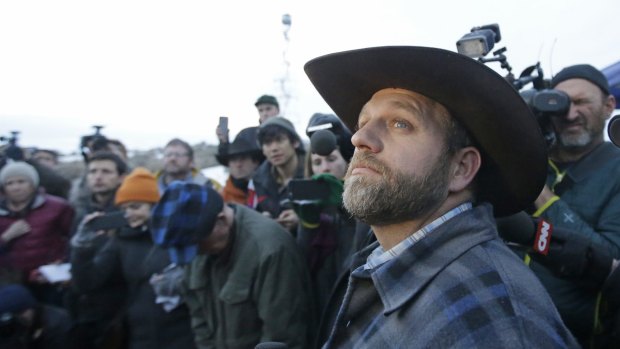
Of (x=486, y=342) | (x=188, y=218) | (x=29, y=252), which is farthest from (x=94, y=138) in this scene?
(x=486, y=342)

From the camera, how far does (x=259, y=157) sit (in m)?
4.03

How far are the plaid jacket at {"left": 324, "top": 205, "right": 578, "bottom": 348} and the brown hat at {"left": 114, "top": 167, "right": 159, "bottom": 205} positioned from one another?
202 cm

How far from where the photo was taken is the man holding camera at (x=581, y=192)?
1.78m

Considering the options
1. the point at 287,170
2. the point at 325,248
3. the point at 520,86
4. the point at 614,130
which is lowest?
the point at 325,248

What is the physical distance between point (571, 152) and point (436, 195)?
1.23 metres

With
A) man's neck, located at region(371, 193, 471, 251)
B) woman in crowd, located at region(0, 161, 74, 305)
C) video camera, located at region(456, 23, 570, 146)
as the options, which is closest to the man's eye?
man's neck, located at region(371, 193, 471, 251)

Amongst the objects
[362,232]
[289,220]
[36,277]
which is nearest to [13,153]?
[36,277]

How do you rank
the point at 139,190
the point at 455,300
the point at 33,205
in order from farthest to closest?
the point at 33,205, the point at 139,190, the point at 455,300

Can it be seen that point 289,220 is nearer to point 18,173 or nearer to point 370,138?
point 370,138

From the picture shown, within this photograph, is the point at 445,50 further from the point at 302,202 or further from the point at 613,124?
the point at 302,202

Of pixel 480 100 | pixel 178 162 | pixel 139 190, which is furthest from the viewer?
pixel 178 162

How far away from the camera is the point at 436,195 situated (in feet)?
4.06

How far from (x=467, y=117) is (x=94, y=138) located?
4.18 m

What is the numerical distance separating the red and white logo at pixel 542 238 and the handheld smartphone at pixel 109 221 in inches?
86.2
